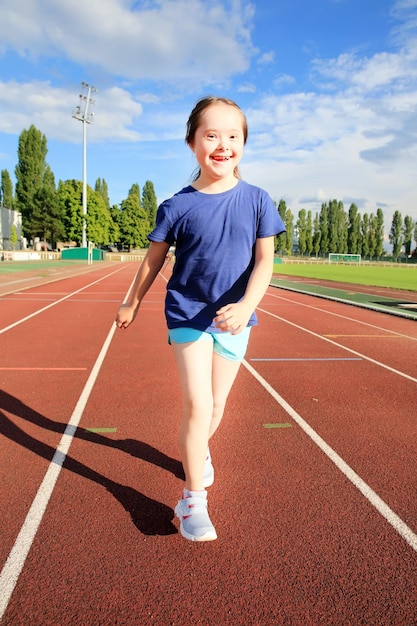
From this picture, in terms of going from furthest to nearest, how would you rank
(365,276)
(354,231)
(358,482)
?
(354,231), (365,276), (358,482)

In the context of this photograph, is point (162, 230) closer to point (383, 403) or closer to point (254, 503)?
point (254, 503)

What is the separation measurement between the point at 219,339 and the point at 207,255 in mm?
433

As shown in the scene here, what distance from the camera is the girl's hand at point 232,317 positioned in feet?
6.63

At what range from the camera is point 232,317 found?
2.04 m

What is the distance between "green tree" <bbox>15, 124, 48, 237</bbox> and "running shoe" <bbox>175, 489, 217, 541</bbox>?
237 feet

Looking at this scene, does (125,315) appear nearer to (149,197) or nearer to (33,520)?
(33,520)

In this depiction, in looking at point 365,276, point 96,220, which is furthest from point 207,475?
point 96,220

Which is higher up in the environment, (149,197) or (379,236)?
(149,197)

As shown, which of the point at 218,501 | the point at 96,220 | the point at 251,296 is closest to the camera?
the point at 251,296

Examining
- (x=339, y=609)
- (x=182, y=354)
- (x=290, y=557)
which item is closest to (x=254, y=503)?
(x=290, y=557)

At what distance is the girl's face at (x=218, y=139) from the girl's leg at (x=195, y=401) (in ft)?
2.92

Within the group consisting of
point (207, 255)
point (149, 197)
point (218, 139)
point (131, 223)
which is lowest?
point (207, 255)

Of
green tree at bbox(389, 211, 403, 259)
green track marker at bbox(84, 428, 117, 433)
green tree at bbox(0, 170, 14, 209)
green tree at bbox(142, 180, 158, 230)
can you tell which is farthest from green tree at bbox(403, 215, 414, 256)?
green track marker at bbox(84, 428, 117, 433)

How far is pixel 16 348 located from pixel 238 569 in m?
6.10
